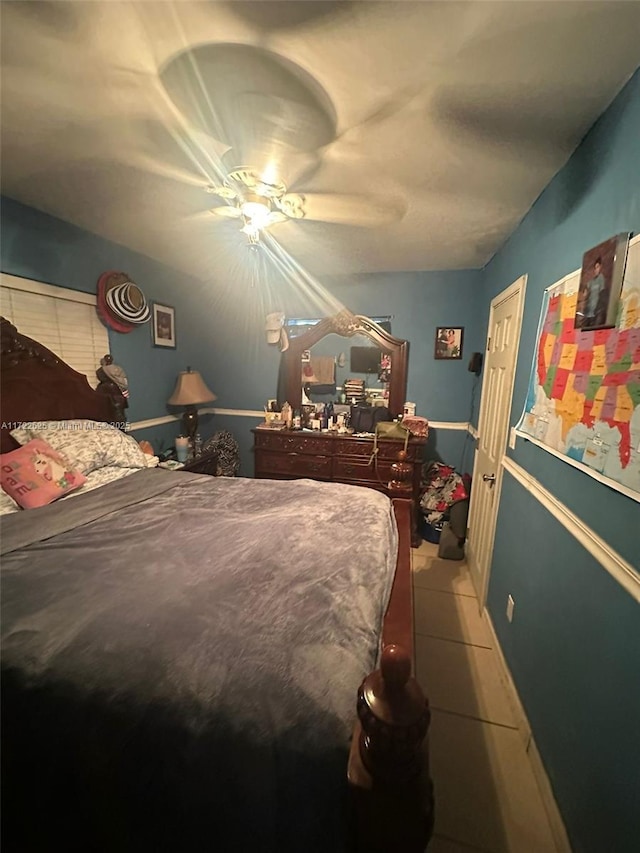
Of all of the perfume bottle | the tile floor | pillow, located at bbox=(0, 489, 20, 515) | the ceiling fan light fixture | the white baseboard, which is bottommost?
the tile floor

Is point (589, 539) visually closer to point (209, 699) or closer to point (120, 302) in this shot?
point (209, 699)

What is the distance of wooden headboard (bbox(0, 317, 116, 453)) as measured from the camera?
2045mm

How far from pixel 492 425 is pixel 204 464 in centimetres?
Result: 250

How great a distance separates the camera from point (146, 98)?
1.25 metres

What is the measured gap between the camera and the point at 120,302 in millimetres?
2744

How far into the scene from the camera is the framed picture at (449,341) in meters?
3.34

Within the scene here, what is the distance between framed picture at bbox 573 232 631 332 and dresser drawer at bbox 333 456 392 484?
2119 millimetres

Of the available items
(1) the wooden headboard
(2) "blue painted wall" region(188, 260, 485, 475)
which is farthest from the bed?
(2) "blue painted wall" region(188, 260, 485, 475)

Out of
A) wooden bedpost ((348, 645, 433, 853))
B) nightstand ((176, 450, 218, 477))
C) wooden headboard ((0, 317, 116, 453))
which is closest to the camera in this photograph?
wooden bedpost ((348, 645, 433, 853))

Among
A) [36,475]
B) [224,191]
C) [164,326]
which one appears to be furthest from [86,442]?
[224,191]

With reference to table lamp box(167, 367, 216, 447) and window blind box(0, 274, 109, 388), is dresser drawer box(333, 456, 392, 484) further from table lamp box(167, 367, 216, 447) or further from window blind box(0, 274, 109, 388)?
window blind box(0, 274, 109, 388)

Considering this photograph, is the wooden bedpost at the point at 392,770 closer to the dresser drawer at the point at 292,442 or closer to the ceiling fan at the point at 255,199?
the ceiling fan at the point at 255,199

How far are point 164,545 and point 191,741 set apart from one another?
2.61ft

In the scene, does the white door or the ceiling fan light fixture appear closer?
the ceiling fan light fixture
